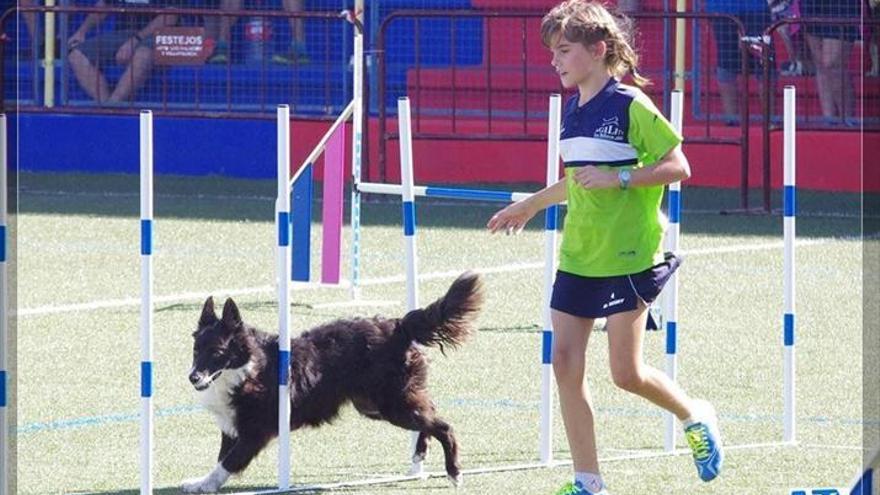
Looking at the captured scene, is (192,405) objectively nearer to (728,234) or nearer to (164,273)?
(164,273)

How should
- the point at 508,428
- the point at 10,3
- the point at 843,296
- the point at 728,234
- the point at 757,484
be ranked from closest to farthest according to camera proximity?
the point at 757,484, the point at 508,428, the point at 843,296, the point at 728,234, the point at 10,3

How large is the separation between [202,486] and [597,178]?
1930mm

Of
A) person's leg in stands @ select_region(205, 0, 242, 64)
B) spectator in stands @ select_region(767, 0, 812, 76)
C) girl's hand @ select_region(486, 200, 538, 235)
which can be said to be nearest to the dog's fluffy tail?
girl's hand @ select_region(486, 200, 538, 235)

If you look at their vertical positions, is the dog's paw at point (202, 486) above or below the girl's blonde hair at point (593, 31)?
below

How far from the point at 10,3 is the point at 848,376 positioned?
9982mm

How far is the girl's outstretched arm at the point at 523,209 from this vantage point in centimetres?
677

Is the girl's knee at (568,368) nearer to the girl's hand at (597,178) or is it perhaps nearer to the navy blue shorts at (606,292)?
the navy blue shorts at (606,292)

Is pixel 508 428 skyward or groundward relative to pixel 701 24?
groundward

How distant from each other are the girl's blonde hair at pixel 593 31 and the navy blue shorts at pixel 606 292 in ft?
2.43

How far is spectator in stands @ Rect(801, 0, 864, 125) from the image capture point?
54.7ft

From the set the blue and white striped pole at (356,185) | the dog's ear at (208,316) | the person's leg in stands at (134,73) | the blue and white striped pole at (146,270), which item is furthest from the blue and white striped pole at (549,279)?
the person's leg in stands at (134,73)

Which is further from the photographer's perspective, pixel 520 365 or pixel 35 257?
pixel 35 257

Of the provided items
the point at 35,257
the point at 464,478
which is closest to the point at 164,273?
the point at 35,257

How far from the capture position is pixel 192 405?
28.6 feet
